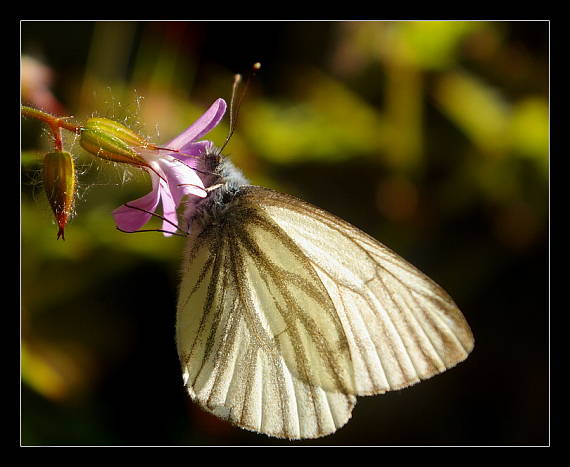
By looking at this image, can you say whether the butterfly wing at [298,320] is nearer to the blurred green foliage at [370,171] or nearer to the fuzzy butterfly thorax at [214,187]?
the fuzzy butterfly thorax at [214,187]

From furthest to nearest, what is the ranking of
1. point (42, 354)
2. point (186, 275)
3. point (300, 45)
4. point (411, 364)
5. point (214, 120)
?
point (300, 45) < point (42, 354) < point (186, 275) < point (411, 364) < point (214, 120)

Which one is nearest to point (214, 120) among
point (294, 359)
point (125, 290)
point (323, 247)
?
point (323, 247)

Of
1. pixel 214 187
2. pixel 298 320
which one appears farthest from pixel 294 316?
pixel 214 187

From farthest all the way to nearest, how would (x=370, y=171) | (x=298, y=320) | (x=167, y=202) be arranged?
(x=370, y=171), (x=298, y=320), (x=167, y=202)

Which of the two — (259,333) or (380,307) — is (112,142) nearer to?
(259,333)

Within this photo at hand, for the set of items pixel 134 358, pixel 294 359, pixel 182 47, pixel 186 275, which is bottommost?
pixel 134 358

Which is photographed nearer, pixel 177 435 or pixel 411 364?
pixel 411 364

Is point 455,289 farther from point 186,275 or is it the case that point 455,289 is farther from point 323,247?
point 186,275
